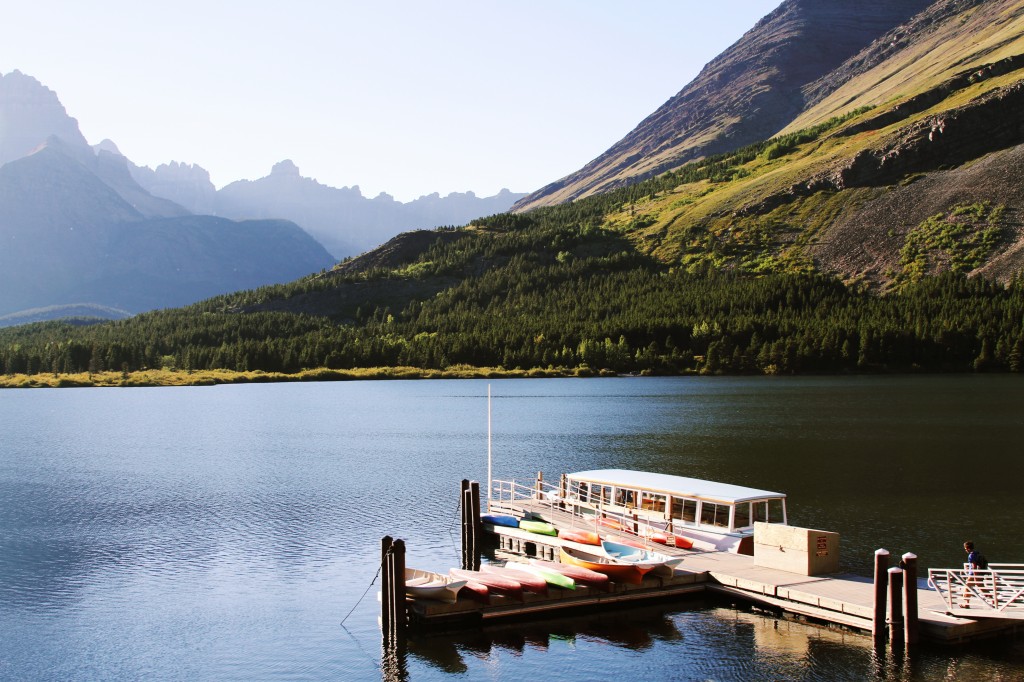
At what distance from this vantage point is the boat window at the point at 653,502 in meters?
52.2

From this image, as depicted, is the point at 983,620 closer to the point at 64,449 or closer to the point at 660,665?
the point at 660,665

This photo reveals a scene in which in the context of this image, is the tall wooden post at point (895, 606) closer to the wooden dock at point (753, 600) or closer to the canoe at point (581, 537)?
Result: the wooden dock at point (753, 600)

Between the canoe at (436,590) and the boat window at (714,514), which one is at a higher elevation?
the boat window at (714,514)

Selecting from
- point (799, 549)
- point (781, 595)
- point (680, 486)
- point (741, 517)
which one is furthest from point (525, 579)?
point (680, 486)

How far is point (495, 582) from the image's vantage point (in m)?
40.9

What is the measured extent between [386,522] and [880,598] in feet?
107

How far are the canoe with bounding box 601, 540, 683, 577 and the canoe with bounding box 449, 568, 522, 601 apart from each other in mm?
5940

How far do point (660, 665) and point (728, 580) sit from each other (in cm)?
853

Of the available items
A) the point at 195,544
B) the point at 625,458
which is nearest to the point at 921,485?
the point at 625,458

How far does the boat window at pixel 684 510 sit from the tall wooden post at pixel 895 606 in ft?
49.3

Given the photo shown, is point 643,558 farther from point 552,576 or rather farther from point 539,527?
point 539,527

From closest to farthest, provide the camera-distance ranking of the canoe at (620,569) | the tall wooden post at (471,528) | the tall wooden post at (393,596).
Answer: the tall wooden post at (393,596)
the canoe at (620,569)
the tall wooden post at (471,528)

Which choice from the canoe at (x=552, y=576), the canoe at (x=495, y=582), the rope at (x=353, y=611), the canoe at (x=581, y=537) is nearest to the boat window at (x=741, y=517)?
the canoe at (x=581, y=537)

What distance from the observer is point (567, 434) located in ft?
348
